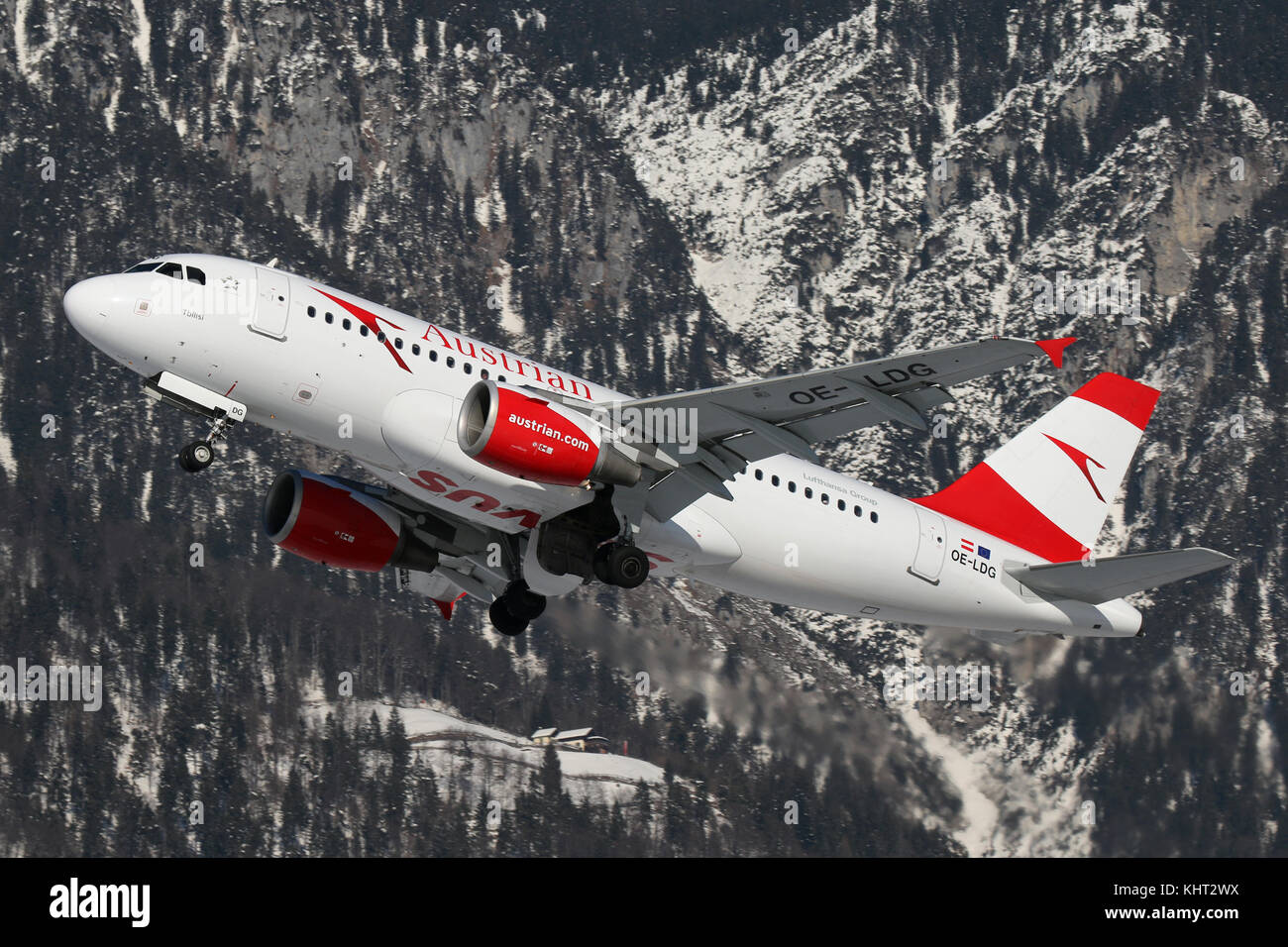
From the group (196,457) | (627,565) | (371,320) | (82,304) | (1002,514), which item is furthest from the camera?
(1002,514)

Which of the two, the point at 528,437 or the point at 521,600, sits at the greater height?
the point at 528,437

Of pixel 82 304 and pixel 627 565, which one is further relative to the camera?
pixel 627 565

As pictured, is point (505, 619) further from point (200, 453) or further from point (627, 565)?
point (200, 453)

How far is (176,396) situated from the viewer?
1631 inches

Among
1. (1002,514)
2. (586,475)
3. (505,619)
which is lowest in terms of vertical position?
(505,619)

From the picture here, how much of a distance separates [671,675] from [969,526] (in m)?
74.5

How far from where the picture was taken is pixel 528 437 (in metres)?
42.1

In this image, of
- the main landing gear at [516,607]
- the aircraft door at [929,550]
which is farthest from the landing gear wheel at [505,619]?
the aircraft door at [929,550]

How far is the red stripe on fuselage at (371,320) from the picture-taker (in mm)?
42506

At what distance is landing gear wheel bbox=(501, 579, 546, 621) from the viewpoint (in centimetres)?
5047

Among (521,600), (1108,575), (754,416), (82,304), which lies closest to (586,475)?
(754,416)

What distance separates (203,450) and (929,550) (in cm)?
1935
